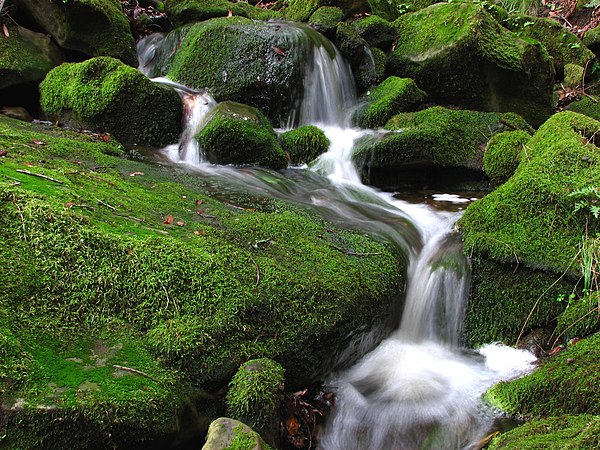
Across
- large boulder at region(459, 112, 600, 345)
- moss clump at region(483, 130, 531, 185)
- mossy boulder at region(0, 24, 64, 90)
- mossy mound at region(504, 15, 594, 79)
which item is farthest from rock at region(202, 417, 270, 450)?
mossy mound at region(504, 15, 594, 79)

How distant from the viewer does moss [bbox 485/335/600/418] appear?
2.79 m

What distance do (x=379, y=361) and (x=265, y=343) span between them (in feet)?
4.25

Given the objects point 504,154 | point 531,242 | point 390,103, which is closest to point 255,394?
point 531,242

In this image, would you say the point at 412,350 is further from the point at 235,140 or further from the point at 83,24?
the point at 83,24

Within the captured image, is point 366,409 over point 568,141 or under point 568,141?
under

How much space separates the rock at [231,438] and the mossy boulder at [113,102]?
5468mm

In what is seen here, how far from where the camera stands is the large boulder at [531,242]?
3.95 meters

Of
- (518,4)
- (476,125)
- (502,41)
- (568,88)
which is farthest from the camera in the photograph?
(518,4)

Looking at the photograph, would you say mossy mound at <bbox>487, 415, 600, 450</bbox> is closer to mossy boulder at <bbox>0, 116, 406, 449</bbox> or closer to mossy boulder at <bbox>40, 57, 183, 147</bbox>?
mossy boulder at <bbox>0, 116, 406, 449</bbox>

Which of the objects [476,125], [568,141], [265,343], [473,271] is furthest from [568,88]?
[265,343]

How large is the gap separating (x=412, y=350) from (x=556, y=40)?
38.3 ft

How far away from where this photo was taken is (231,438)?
2158mm

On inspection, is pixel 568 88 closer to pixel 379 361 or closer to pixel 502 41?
pixel 502 41

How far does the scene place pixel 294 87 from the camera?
830 cm
